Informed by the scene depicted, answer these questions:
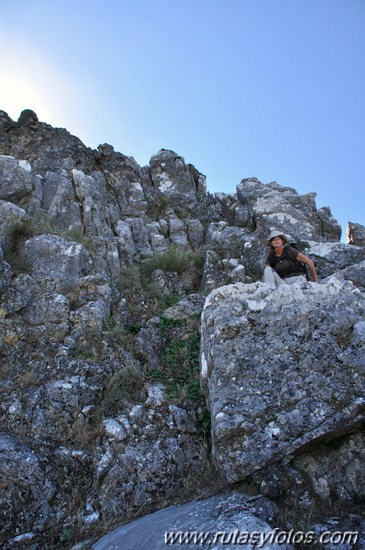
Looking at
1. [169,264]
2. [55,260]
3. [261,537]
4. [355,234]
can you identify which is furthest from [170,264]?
[261,537]

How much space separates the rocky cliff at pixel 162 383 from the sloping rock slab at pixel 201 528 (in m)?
0.24

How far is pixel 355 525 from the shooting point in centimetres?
386

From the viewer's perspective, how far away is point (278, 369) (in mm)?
5109

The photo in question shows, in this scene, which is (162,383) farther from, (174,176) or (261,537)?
(174,176)

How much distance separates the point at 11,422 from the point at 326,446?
392cm

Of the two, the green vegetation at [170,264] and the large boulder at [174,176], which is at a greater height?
the large boulder at [174,176]

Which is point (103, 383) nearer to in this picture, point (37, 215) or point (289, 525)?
point (289, 525)

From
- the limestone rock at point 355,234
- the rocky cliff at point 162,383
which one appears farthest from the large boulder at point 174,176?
the rocky cliff at point 162,383

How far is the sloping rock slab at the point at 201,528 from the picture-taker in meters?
3.60

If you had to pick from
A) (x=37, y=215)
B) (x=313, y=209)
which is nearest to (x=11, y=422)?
(x=37, y=215)

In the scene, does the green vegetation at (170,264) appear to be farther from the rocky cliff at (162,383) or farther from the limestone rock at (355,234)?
the limestone rock at (355,234)

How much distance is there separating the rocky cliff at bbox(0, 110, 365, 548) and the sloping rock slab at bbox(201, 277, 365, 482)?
0.02 meters

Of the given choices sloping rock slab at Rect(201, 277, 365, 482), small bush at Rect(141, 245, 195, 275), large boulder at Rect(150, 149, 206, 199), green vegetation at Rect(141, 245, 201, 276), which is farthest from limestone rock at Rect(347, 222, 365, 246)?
sloping rock slab at Rect(201, 277, 365, 482)

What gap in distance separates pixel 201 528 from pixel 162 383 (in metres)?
2.72
